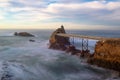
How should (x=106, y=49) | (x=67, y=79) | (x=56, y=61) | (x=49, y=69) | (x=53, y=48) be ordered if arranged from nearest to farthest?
(x=67, y=79) < (x=49, y=69) < (x=106, y=49) < (x=56, y=61) < (x=53, y=48)

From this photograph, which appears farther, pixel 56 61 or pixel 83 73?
pixel 56 61

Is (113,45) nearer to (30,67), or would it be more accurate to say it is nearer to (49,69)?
(49,69)

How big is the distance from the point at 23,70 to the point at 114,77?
12.5m

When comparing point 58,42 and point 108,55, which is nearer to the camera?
point 108,55

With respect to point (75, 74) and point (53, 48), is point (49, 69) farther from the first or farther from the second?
point (53, 48)

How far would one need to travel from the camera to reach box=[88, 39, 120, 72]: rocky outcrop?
32487mm

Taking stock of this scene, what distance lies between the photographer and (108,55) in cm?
3438

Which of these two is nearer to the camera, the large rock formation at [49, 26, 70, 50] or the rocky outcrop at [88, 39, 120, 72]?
the rocky outcrop at [88, 39, 120, 72]

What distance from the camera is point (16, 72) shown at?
28.8 m

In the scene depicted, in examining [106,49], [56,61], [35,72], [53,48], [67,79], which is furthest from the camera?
[53,48]

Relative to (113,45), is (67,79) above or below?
below

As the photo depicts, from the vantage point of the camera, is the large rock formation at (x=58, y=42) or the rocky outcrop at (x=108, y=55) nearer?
the rocky outcrop at (x=108, y=55)

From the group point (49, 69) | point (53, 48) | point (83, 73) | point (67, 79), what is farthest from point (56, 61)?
point (53, 48)

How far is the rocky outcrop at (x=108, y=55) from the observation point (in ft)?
107
